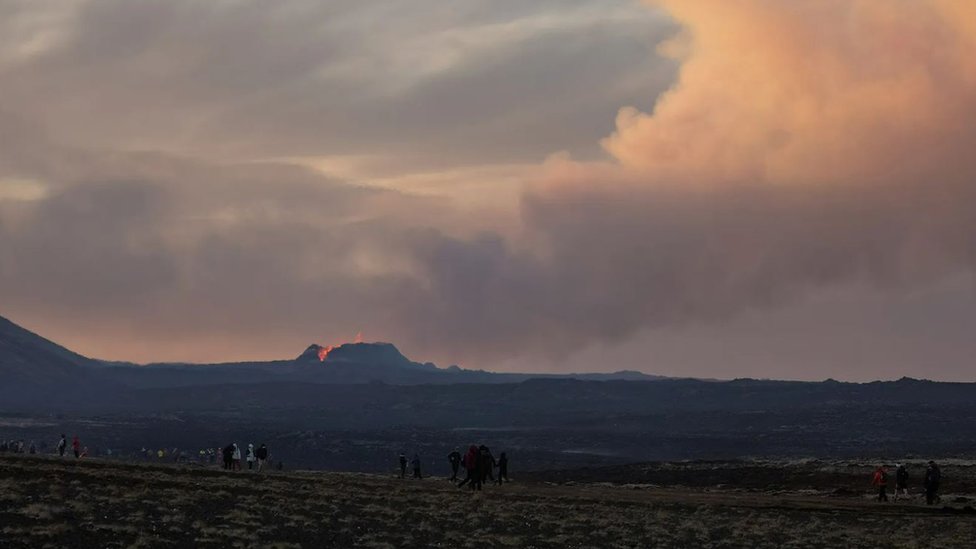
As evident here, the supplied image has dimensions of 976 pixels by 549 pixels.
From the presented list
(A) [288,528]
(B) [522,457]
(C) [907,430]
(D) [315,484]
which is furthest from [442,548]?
(C) [907,430]

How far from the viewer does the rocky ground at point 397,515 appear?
3456 centimetres

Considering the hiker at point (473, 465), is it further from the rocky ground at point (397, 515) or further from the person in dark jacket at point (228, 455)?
the person in dark jacket at point (228, 455)

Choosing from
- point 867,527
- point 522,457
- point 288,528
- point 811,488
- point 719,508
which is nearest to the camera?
point 288,528

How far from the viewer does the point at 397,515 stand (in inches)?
1719

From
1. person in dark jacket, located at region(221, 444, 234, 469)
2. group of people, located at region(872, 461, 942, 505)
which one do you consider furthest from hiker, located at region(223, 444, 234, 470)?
group of people, located at region(872, 461, 942, 505)

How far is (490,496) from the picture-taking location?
55375 millimetres

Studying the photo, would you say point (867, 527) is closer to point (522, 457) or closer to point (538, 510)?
point (538, 510)

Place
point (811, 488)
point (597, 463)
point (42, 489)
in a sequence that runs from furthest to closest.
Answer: point (597, 463)
point (811, 488)
point (42, 489)

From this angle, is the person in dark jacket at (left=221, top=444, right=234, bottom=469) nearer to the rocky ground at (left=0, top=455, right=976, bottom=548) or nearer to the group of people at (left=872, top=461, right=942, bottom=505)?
the rocky ground at (left=0, top=455, right=976, bottom=548)

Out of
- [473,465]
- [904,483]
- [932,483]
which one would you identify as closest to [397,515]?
[473,465]

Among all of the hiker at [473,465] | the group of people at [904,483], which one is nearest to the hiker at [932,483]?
the group of people at [904,483]

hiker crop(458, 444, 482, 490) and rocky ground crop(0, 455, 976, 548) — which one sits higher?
hiker crop(458, 444, 482, 490)

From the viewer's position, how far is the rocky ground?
3456 cm

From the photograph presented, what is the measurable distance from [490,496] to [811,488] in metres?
25.6
